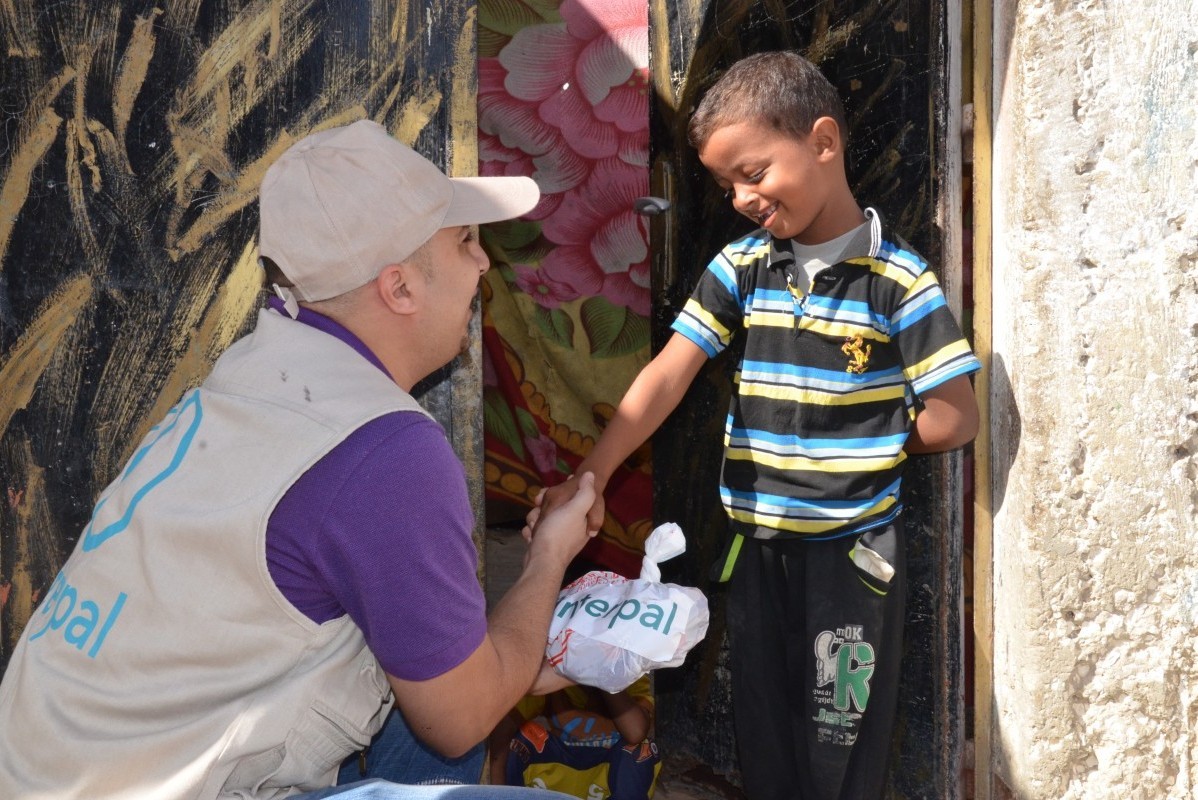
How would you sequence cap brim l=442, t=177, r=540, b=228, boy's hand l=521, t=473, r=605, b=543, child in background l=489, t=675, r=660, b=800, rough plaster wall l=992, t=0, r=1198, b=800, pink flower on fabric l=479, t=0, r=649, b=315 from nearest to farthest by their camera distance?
1. cap brim l=442, t=177, r=540, b=228
2. rough plaster wall l=992, t=0, r=1198, b=800
3. boy's hand l=521, t=473, r=605, b=543
4. child in background l=489, t=675, r=660, b=800
5. pink flower on fabric l=479, t=0, r=649, b=315

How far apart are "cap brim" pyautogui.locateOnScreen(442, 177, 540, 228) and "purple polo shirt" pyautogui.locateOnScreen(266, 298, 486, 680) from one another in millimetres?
398

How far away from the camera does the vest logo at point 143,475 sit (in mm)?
1469

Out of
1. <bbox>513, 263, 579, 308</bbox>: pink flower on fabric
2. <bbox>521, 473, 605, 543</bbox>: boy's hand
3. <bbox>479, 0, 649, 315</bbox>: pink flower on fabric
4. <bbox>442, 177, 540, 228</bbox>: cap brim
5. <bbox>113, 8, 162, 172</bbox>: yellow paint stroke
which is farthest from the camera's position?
<bbox>513, 263, 579, 308</bbox>: pink flower on fabric

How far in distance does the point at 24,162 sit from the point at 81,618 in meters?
1.34

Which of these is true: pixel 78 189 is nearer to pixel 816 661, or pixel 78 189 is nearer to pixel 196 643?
pixel 196 643

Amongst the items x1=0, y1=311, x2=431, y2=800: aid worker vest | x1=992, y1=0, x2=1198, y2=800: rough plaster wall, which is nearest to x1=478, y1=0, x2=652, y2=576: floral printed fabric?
x1=992, y1=0, x2=1198, y2=800: rough plaster wall

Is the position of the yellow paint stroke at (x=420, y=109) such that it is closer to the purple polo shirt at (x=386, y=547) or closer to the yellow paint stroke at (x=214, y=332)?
the yellow paint stroke at (x=214, y=332)

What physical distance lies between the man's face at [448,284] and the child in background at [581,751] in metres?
1.35

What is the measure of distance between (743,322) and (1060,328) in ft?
2.01

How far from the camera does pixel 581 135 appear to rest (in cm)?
305

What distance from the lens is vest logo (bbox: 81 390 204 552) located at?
147 cm

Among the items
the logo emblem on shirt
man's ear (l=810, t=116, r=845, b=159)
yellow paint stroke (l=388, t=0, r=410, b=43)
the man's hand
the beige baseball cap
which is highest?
yellow paint stroke (l=388, t=0, r=410, b=43)

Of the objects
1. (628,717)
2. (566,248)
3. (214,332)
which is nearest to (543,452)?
(566,248)

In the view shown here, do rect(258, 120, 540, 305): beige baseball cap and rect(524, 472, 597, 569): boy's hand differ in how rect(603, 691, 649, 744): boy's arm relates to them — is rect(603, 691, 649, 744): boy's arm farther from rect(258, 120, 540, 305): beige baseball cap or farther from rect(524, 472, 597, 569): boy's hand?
rect(258, 120, 540, 305): beige baseball cap
